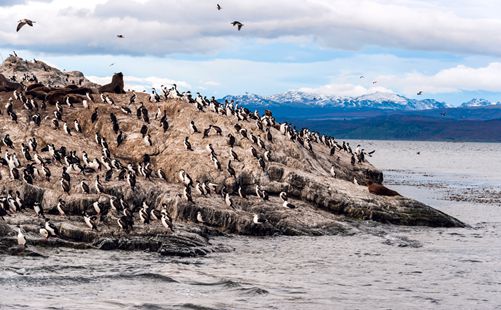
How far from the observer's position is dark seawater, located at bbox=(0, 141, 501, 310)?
85.7 ft

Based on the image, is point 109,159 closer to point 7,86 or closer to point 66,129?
point 66,129

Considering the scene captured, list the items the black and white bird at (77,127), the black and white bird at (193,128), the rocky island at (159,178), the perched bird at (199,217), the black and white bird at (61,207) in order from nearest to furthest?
the rocky island at (159,178) < the black and white bird at (61,207) < the perched bird at (199,217) < the black and white bird at (193,128) < the black and white bird at (77,127)

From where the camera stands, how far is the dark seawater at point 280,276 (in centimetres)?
2612

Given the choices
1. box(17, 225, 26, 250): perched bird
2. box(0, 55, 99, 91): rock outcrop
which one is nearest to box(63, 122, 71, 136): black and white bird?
box(17, 225, 26, 250): perched bird

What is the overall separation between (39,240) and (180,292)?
7.71 metres

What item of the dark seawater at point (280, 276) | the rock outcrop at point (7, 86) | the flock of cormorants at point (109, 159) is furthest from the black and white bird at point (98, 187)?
the rock outcrop at point (7, 86)

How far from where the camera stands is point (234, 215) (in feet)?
124

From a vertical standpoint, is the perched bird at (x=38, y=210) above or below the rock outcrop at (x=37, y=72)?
below

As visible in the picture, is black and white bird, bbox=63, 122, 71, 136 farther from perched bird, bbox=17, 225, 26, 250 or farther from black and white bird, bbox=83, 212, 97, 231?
perched bird, bbox=17, 225, 26, 250

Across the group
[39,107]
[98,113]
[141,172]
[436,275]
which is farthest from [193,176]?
[436,275]

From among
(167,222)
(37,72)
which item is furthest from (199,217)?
(37,72)

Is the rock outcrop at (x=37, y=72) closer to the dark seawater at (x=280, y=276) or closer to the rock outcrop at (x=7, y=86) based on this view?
the rock outcrop at (x=7, y=86)

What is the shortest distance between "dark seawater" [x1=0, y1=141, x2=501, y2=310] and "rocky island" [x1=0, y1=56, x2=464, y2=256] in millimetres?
1451

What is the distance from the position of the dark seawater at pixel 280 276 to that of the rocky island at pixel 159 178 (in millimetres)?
1451
